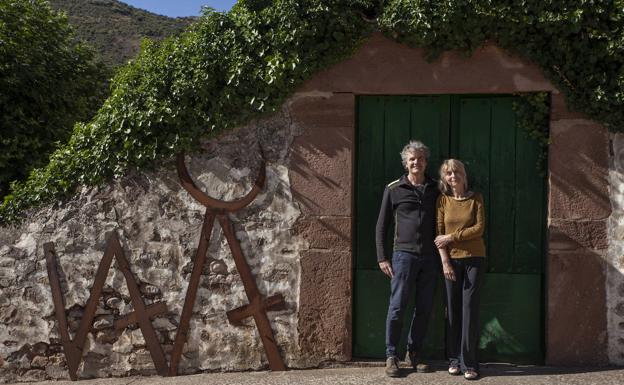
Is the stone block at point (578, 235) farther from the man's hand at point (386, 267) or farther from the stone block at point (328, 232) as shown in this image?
the stone block at point (328, 232)

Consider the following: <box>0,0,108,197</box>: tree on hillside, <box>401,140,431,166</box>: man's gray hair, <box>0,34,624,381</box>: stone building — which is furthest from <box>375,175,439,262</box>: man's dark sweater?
<box>0,0,108,197</box>: tree on hillside

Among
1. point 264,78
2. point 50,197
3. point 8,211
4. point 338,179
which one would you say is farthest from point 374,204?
point 8,211

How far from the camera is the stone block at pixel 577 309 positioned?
446cm

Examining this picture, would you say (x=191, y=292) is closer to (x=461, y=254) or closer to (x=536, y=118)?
(x=461, y=254)

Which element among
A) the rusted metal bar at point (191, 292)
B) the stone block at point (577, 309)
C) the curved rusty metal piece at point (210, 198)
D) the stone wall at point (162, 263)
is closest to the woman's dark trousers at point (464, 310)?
the stone block at point (577, 309)

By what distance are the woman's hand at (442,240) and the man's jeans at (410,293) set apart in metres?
0.14

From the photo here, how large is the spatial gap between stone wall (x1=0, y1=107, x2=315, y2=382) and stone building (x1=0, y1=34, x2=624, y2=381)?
0.01m

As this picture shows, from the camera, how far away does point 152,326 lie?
15.9 ft

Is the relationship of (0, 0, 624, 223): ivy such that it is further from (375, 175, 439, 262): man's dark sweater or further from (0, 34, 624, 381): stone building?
(375, 175, 439, 262): man's dark sweater

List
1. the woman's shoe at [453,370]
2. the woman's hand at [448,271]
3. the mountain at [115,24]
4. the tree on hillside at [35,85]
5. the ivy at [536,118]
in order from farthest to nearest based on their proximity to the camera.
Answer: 1. the mountain at [115,24]
2. the tree on hillside at [35,85]
3. the ivy at [536,118]
4. the woman's shoe at [453,370]
5. the woman's hand at [448,271]

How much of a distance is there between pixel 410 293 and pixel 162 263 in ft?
6.33

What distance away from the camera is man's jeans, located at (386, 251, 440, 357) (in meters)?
4.31

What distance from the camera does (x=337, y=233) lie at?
4.71 m

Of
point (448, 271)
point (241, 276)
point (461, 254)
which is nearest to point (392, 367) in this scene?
point (448, 271)
